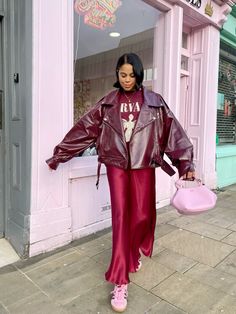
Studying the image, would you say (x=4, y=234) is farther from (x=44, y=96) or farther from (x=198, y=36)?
(x=198, y=36)

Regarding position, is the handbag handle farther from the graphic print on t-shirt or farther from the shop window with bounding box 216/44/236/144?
the shop window with bounding box 216/44/236/144

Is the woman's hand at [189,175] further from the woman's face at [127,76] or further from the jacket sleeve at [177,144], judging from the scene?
the woman's face at [127,76]

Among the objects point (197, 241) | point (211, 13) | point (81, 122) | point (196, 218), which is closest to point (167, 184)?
point (196, 218)

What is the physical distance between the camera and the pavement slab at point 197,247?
3031mm

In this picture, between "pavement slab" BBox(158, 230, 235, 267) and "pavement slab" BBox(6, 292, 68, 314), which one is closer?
"pavement slab" BBox(6, 292, 68, 314)

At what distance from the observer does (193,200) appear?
2139mm

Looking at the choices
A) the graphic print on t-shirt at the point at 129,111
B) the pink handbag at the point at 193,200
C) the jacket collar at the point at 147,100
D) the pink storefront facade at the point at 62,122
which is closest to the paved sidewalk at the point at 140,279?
the pink storefront facade at the point at 62,122

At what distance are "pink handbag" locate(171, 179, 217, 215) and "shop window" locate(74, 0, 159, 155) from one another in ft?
5.75

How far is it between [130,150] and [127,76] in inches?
21.1

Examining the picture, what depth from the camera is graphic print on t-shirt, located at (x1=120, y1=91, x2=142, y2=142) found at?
218 centimetres

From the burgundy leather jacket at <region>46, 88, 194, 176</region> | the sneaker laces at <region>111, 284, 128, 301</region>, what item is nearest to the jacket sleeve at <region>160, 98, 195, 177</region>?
the burgundy leather jacket at <region>46, 88, 194, 176</region>

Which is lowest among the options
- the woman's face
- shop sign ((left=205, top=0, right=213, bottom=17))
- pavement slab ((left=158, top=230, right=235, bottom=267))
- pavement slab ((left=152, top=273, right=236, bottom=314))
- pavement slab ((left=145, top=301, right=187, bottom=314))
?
pavement slab ((left=145, top=301, right=187, bottom=314))

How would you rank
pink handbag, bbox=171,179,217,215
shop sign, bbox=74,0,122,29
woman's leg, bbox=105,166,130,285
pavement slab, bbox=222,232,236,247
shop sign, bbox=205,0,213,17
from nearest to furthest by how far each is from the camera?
pink handbag, bbox=171,179,217,215
woman's leg, bbox=105,166,130,285
pavement slab, bbox=222,232,236,247
shop sign, bbox=74,0,122,29
shop sign, bbox=205,0,213,17

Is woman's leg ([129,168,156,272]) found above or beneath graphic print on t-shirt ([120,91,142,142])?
beneath
